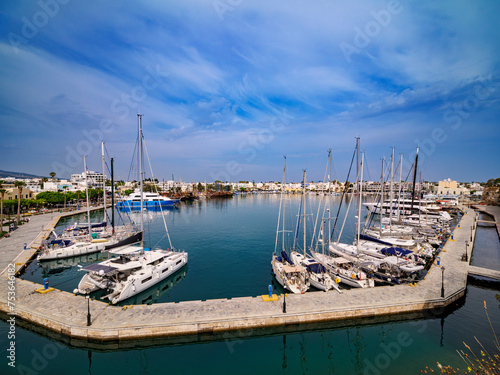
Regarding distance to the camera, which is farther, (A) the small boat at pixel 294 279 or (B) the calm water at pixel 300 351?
(A) the small boat at pixel 294 279

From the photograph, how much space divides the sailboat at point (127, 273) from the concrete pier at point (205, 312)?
76.8 inches

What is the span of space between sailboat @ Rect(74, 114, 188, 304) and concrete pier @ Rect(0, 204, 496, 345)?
1951 millimetres

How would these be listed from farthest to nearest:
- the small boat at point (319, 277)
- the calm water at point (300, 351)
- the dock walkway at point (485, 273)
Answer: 1. the dock walkway at point (485, 273)
2. the small boat at point (319, 277)
3. the calm water at point (300, 351)

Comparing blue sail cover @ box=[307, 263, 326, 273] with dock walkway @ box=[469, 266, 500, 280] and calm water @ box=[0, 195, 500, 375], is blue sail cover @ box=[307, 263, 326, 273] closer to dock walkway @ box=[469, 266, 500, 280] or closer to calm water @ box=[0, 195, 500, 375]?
calm water @ box=[0, 195, 500, 375]

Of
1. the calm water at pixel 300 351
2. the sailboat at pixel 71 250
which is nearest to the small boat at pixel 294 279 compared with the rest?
the calm water at pixel 300 351

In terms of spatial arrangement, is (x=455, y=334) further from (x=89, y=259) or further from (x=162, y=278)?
(x=89, y=259)

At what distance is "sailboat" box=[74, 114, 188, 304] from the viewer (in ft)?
60.2

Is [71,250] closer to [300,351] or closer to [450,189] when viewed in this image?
[300,351]

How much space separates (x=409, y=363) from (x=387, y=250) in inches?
557

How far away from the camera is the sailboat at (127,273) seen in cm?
1834

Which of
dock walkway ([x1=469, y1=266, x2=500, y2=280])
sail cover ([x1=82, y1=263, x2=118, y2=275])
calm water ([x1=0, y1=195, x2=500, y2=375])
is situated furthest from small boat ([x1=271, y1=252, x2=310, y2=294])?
dock walkway ([x1=469, y1=266, x2=500, y2=280])

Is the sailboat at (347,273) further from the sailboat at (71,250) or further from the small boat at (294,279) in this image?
the sailboat at (71,250)

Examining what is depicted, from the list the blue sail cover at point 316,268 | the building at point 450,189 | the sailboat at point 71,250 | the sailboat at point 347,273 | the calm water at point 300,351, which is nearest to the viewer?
the calm water at point 300,351

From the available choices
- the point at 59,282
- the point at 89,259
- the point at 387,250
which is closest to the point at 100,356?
the point at 59,282
